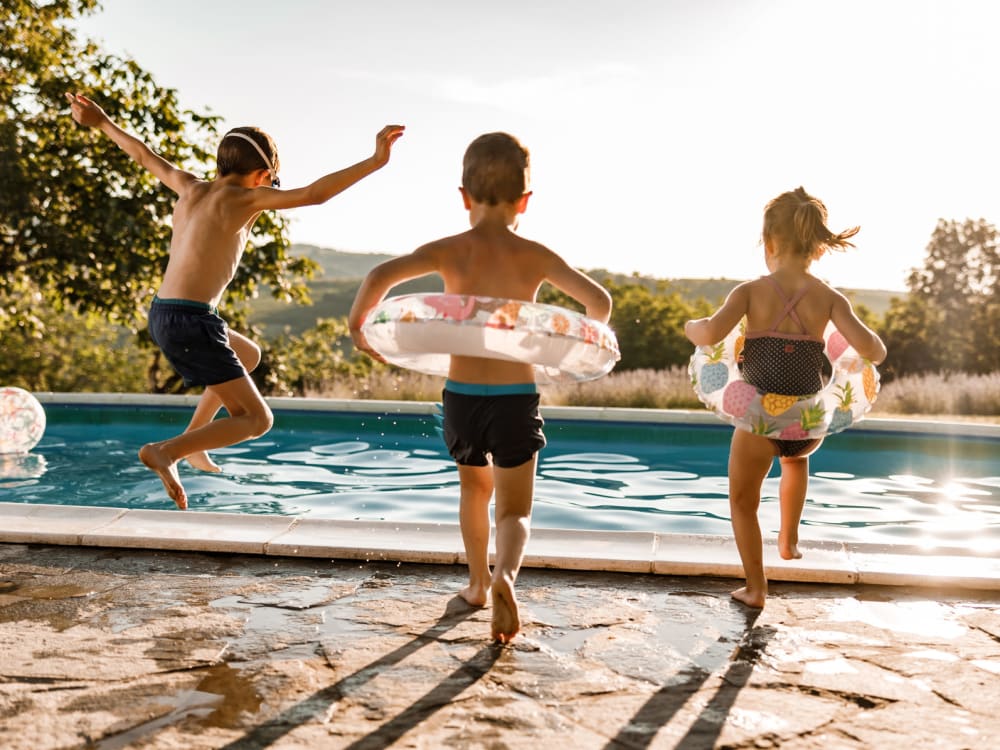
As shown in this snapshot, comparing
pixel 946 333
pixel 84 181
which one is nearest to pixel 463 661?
pixel 84 181

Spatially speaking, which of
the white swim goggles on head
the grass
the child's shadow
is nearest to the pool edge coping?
the grass

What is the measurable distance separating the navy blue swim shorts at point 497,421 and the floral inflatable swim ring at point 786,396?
769mm

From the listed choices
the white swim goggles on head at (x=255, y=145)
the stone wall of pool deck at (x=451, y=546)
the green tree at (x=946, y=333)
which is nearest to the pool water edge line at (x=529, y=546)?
the stone wall of pool deck at (x=451, y=546)

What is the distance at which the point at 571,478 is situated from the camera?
7836 mm

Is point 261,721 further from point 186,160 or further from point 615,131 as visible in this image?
point 186,160

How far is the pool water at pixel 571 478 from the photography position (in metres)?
6.43

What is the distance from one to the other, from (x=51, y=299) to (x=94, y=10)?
3.97m

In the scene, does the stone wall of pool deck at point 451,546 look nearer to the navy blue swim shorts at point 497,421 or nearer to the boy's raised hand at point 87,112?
the navy blue swim shorts at point 497,421

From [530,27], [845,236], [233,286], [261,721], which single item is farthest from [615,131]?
[261,721]

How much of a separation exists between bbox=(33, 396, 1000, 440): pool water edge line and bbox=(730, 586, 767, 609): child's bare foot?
5.69 meters

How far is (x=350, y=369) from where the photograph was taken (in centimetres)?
1841

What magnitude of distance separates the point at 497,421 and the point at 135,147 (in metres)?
2.03

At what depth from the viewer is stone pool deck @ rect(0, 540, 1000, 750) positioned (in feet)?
7.47

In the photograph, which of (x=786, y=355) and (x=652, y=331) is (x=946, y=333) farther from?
(x=786, y=355)
